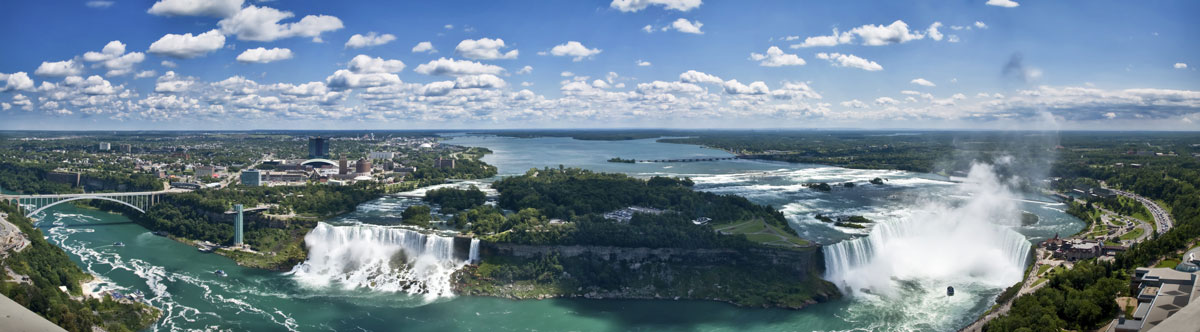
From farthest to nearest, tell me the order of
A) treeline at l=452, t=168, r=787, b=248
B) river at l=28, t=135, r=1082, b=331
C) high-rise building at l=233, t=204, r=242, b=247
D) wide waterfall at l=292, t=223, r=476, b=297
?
high-rise building at l=233, t=204, r=242, b=247 → treeline at l=452, t=168, r=787, b=248 → wide waterfall at l=292, t=223, r=476, b=297 → river at l=28, t=135, r=1082, b=331

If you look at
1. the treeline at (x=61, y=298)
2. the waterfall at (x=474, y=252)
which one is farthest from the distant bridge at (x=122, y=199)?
the waterfall at (x=474, y=252)

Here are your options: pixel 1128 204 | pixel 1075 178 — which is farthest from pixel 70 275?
pixel 1075 178

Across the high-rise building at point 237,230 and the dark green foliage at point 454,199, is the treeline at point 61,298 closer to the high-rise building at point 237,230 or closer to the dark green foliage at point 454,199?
the high-rise building at point 237,230

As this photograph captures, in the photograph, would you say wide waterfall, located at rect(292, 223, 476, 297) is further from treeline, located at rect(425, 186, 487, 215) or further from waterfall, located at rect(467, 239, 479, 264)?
treeline, located at rect(425, 186, 487, 215)

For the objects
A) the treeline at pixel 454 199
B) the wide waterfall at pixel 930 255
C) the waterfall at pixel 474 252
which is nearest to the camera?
the wide waterfall at pixel 930 255

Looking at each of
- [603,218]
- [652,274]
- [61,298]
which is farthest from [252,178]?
[652,274]

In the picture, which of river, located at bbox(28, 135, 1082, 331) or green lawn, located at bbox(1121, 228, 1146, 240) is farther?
green lawn, located at bbox(1121, 228, 1146, 240)

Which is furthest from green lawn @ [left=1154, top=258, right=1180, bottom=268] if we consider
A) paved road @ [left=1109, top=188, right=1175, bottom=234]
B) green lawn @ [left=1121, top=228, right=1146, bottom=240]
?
paved road @ [left=1109, top=188, right=1175, bottom=234]
